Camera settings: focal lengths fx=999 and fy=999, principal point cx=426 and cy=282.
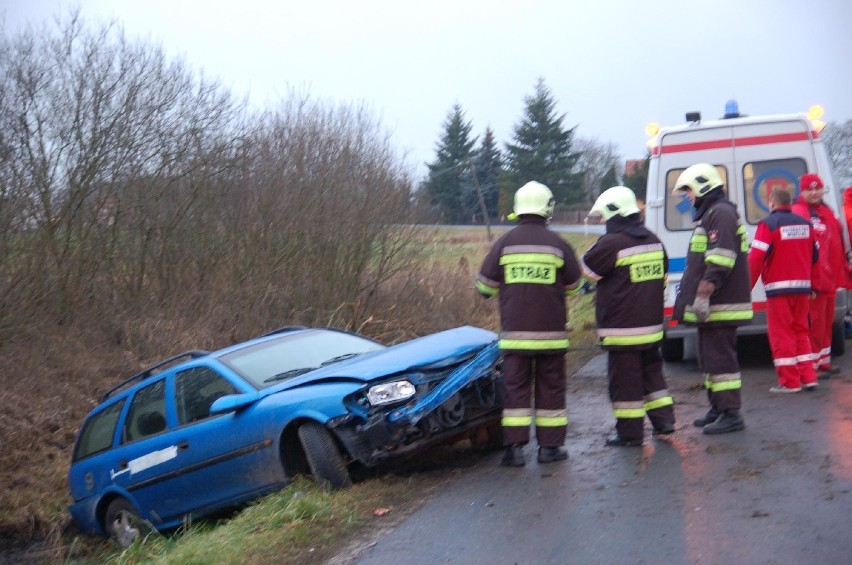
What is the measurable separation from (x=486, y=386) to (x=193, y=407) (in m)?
2.28

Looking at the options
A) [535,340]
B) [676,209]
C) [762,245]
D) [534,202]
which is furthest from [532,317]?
[676,209]

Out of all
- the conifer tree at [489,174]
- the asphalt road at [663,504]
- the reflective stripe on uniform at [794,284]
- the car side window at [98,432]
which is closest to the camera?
the asphalt road at [663,504]

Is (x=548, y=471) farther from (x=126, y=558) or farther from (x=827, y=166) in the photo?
(x=827, y=166)

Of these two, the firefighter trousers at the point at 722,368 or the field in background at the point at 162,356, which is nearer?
the field in background at the point at 162,356

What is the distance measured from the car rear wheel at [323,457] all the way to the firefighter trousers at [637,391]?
204 centimetres

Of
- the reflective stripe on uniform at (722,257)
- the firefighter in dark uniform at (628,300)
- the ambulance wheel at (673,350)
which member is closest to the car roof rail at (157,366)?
the firefighter in dark uniform at (628,300)

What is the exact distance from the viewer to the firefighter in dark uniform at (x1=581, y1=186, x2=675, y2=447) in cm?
704

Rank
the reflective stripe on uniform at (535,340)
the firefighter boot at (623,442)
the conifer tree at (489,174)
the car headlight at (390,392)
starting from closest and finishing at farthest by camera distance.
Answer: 1. the car headlight at (390,392)
2. the reflective stripe on uniform at (535,340)
3. the firefighter boot at (623,442)
4. the conifer tree at (489,174)

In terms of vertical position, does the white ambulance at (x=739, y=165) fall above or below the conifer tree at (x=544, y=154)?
below

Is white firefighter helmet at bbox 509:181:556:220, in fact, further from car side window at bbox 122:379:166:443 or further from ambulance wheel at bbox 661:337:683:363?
ambulance wheel at bbox 661:337:683:363

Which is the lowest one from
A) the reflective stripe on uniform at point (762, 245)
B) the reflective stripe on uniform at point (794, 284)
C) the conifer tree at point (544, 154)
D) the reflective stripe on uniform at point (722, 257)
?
the reflective stripe on uniform at point (794, 284)

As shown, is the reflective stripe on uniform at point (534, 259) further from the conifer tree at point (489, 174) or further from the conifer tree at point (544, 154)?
the conifer tree at point (489, 174)

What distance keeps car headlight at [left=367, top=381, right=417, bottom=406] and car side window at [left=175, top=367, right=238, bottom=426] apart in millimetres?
1211

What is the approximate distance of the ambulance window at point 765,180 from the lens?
35.3 ft
